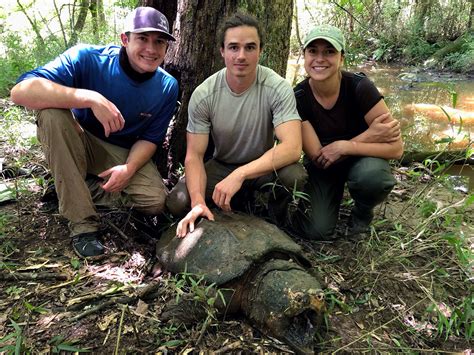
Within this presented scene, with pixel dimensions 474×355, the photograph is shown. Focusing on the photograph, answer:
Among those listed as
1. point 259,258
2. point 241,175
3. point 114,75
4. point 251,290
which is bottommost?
point 251,290

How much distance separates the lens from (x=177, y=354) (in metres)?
1.96

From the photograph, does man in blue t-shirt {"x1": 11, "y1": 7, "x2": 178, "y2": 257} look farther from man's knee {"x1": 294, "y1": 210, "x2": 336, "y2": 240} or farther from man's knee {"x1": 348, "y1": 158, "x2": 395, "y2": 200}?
man's knee {"x1": 348, "y1": 158, "x2": 395, "y2": 200}

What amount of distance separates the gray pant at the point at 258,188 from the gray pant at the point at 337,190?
0.20m

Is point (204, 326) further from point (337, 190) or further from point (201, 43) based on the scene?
point (201, 43)

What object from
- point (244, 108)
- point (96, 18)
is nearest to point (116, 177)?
point (244, 108)

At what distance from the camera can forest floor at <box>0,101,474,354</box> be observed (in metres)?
2.03

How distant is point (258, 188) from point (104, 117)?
121 centimetres

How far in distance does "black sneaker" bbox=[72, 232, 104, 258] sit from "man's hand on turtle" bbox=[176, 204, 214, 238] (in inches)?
23.2

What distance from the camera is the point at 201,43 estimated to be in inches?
127

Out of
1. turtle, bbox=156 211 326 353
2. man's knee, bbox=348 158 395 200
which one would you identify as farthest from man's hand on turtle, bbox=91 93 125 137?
man's knee, bbox=348 158 395 200

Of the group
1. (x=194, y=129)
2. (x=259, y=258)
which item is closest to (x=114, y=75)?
(x=194, y=129)

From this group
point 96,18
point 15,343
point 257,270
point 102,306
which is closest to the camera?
point 15,343

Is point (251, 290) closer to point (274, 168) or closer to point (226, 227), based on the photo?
point (226, 227)

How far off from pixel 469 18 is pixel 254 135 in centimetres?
1297
